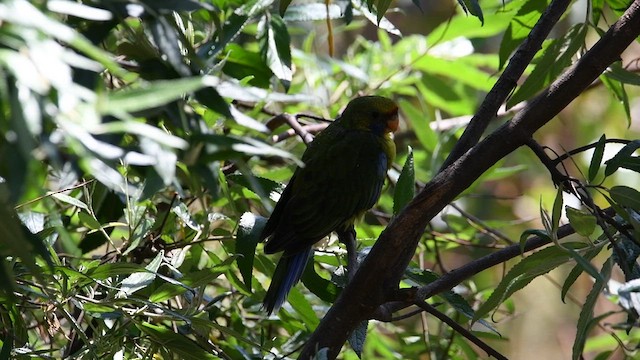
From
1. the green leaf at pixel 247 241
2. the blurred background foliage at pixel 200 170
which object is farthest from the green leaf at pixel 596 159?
the green leaf at pixel 247 241

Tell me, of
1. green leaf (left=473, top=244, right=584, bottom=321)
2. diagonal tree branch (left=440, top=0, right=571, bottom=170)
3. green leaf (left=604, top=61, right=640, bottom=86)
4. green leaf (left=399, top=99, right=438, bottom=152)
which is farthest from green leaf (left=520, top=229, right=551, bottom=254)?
green leaf (left=399, top=99, right=438, bottom=152)

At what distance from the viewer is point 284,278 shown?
1391 mm

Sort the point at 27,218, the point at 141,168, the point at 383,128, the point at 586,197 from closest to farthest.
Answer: the point at 141,168
the point at 586,197
the point at 27,218
the point at 383,128

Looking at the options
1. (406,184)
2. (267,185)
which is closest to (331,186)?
(267,185)

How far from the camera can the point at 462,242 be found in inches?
71.2

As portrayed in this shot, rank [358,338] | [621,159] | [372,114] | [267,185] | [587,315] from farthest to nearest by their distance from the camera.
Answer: [372,114] → [267,185] → [358,338] → [621,159] → [587,315]

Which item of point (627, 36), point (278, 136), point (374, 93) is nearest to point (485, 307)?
point (627, 36)

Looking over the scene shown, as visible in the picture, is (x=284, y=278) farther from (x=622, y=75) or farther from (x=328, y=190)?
(x=622, y=75)

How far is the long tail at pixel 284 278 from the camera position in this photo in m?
1.39

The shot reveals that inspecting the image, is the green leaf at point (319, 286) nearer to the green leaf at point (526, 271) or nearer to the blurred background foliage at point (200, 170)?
the blurred background foliage at point (200, 170)

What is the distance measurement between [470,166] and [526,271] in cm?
16

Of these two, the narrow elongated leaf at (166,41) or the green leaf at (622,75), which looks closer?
the narrow elongated leaf at (166,41)

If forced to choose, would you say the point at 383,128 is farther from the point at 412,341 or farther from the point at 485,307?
the point at 485,307

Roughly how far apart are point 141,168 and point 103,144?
0.54 feet
